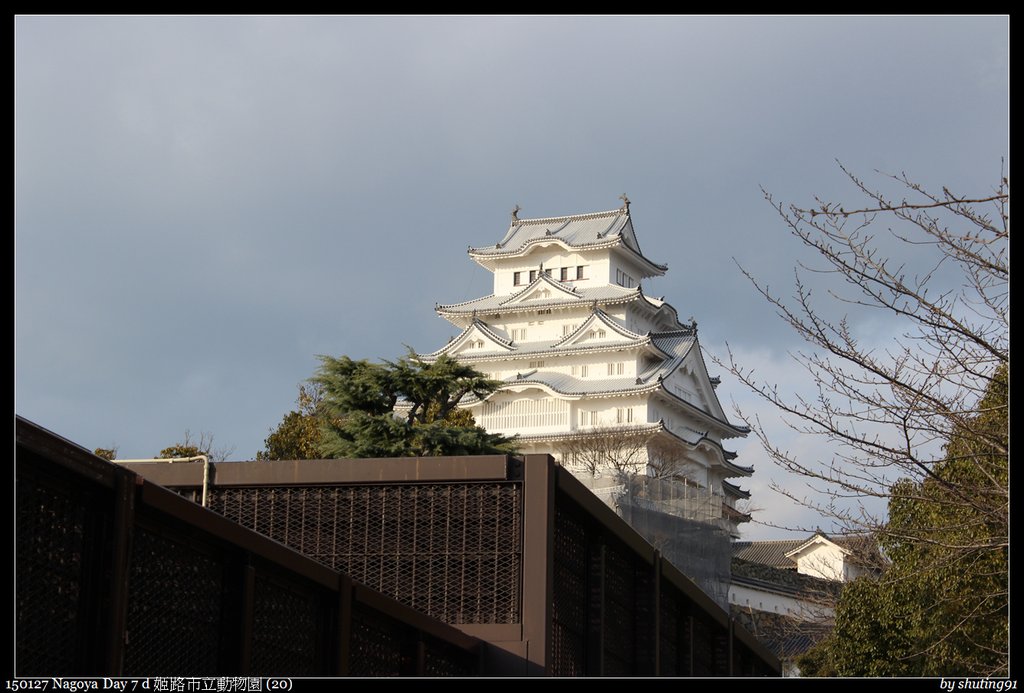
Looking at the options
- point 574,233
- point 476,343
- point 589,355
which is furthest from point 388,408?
point 574,233

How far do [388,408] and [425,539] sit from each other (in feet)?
51.4

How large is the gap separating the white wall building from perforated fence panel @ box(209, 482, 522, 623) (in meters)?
39.7

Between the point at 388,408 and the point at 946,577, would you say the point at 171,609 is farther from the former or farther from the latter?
the point at 388,408

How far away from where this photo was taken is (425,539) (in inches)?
392

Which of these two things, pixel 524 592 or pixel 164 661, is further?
pixel 524 592

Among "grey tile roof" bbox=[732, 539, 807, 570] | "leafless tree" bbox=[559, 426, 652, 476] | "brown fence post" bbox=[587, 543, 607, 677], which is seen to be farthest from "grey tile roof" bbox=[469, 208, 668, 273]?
"brown fence post" bbox=[587, 543, 607, 677]

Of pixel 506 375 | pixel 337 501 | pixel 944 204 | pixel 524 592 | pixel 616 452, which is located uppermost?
pixel 506 375

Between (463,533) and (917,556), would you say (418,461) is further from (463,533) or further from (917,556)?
(917,556)

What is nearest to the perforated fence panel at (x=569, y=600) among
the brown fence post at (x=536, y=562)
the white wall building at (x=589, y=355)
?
the brown fence post at (x=536, y=562)

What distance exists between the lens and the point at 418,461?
9984 mm

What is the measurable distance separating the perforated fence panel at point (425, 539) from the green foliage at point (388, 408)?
44.5ft

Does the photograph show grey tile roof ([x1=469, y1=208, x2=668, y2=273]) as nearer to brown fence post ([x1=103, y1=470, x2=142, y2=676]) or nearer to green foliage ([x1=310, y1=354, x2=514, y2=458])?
green foliage ([x1=310, y1=354, x2=514, y2=458])

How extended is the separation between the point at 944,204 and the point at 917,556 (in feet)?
33.3

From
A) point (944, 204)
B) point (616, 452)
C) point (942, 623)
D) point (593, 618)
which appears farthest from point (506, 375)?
point (944, 204)
